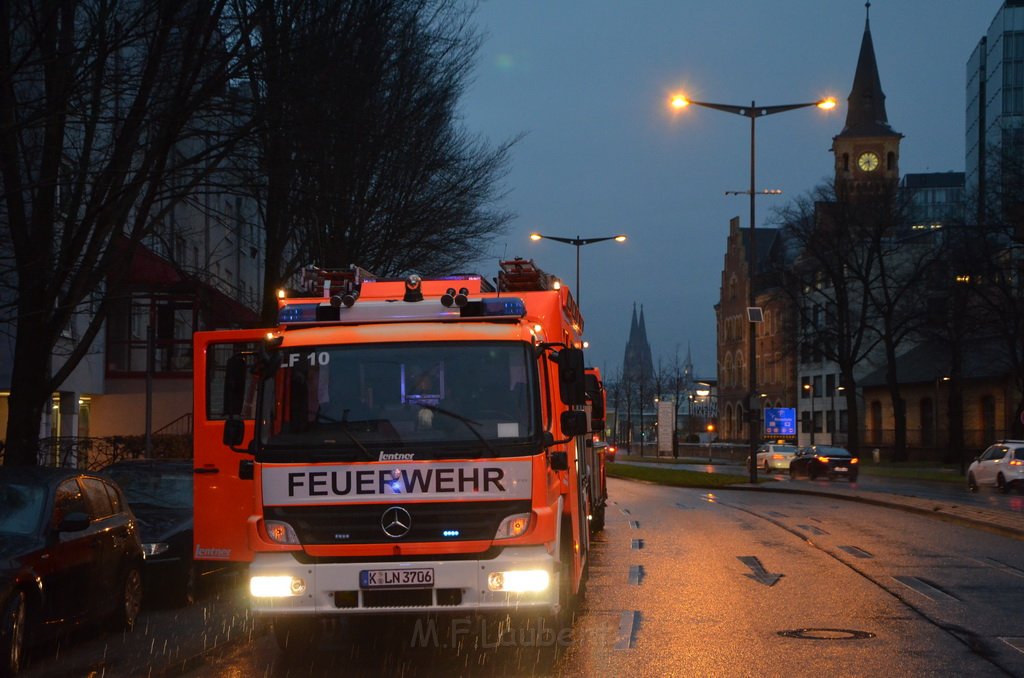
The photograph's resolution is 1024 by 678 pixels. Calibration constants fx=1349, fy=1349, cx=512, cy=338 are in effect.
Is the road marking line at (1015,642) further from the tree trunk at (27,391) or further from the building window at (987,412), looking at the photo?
the building window at (987,412)

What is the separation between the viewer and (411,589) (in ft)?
30.9

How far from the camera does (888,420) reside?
3438 inches

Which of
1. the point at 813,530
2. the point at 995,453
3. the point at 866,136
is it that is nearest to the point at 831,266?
the point at 995,453

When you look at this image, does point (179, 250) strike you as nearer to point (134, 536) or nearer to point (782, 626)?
point (134, 536)

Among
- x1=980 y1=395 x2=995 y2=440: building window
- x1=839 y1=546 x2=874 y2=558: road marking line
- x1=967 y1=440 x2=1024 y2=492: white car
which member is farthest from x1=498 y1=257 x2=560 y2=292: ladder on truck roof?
x1=980 y1=395 x2=995 y2=440: building window

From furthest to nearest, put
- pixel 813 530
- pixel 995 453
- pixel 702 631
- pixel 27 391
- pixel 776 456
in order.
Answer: pixel 776 456 < pixel 995 453 < pixel 813 530 < pixel 27 391 < pixel 702 631

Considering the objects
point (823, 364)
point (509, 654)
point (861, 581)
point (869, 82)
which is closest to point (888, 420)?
point (823, 364)

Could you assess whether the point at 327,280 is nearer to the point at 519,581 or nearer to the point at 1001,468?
the point at 519,581

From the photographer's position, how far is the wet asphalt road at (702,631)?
9.75m

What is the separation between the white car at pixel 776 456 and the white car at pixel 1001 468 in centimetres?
2223

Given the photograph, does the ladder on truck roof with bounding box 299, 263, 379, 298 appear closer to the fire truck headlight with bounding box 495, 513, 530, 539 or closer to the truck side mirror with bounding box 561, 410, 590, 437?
the truck side mirror with bounding box 561, 410, 590, 437

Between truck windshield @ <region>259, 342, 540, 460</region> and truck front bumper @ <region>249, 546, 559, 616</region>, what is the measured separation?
0.78 m

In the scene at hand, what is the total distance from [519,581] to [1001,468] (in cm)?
3436

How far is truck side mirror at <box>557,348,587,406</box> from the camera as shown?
980 cm
